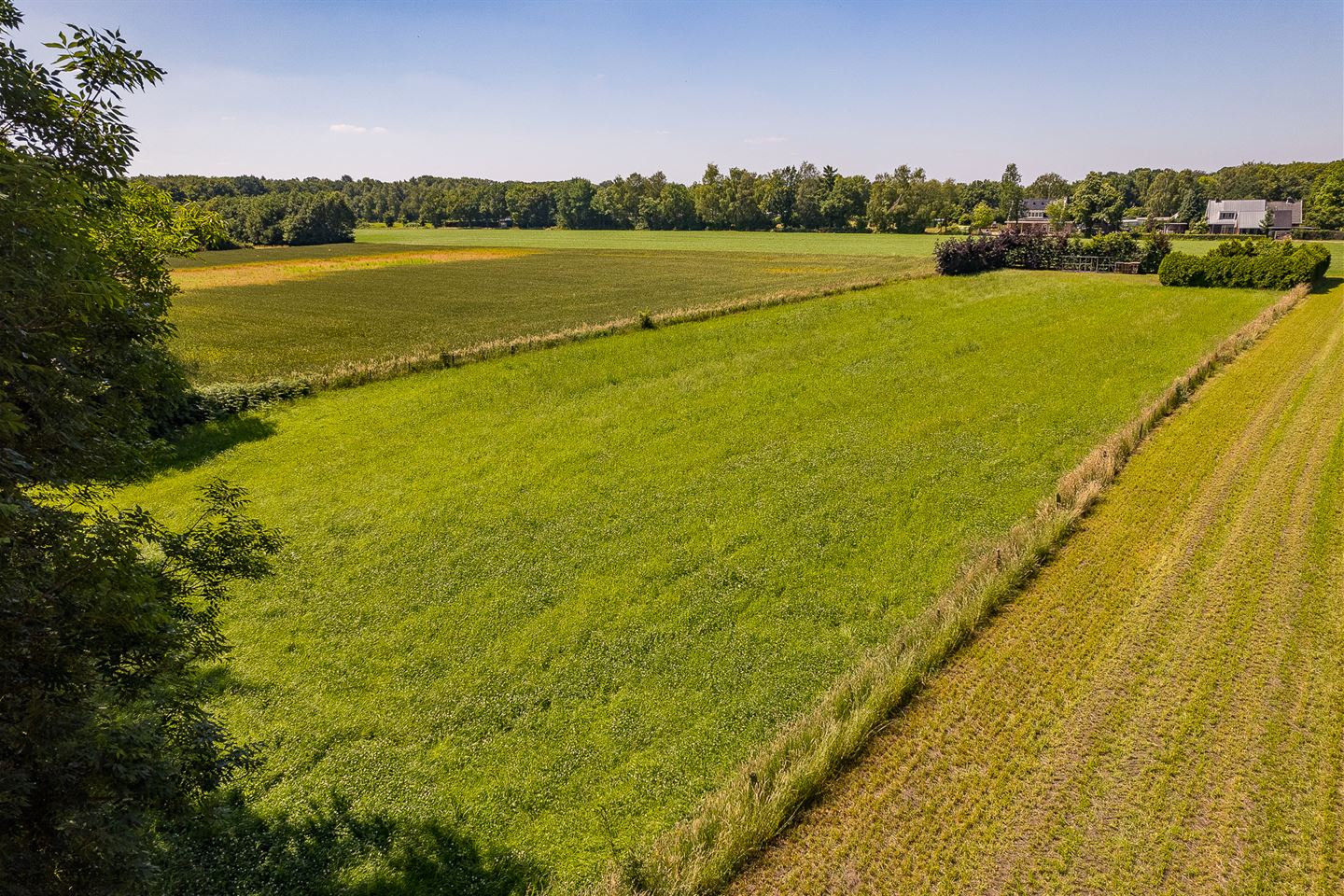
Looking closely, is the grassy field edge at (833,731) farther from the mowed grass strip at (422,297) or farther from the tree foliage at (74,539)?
the mowed grass strip at (422,297)

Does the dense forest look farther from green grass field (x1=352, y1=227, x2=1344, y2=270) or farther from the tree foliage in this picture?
the tree foliage

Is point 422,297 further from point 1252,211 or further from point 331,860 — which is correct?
point 1252,211

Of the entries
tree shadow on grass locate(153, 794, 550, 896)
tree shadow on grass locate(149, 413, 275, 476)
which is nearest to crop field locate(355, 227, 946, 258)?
tree shadow on grass locate(149, 413, 275, 476)

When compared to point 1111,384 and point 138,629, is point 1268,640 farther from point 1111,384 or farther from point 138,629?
point 1111,384

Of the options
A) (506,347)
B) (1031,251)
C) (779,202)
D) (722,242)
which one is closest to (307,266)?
(506,347)

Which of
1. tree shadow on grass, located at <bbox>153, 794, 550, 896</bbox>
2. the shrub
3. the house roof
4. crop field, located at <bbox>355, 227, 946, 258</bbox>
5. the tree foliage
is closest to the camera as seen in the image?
the tree foliage

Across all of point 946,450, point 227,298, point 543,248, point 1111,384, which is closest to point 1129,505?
point 946,450

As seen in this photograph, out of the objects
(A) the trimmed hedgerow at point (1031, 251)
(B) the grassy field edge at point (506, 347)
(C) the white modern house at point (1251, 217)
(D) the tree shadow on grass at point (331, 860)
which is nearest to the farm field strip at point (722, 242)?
(C) the white modern house at point (1251, 217)
